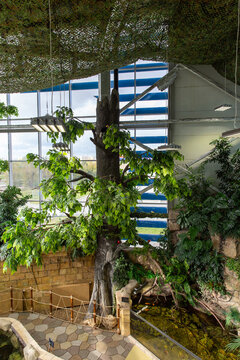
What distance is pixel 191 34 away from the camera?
12.6 ft

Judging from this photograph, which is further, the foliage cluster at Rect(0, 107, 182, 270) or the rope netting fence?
the rope netting fence

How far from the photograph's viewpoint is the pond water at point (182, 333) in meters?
3.99

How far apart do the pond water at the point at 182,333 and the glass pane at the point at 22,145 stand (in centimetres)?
727

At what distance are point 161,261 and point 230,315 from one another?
190 centimetres

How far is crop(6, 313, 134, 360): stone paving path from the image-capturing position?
442 centimetres

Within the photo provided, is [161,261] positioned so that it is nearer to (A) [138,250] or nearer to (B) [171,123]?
(A) [138,250]

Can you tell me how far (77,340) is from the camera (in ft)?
15.7

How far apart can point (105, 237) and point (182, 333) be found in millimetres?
2648

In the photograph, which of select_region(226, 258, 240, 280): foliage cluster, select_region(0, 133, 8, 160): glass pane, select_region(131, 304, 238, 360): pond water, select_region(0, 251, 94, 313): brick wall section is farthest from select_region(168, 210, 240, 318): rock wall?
select_region(0, 133, 8, 160): glass pane

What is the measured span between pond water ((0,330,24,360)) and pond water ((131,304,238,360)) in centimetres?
215

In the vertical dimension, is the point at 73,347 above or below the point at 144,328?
below

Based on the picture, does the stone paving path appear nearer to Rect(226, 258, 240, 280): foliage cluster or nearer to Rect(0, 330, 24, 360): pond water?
A: Rect(0, 330, 24, 360): pond water

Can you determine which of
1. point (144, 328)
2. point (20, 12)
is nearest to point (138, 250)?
point (144, 328)

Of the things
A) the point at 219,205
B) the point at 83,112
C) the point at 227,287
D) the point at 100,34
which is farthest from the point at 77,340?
the point at 83,112
